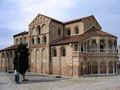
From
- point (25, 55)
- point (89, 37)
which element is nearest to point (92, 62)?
point (89, 37)

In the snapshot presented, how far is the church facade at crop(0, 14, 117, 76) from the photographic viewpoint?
50.0 m

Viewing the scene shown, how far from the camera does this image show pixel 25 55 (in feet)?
137

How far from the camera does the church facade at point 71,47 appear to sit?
49991 millimetres

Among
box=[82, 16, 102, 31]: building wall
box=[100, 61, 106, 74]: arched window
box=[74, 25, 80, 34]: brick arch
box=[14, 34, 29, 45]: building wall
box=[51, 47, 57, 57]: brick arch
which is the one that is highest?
box=[82, 16, 102, 31]: building wall

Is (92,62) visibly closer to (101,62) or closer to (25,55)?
(101,62)

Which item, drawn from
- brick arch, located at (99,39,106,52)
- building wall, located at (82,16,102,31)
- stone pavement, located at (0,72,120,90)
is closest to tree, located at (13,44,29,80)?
stone pavement, located at (0,72,120,90)

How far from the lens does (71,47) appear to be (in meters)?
50.3

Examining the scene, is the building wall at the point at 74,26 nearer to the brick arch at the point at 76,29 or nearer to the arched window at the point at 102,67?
the brick arch at the point at 76,29

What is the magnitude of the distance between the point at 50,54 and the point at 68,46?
7.04 meters

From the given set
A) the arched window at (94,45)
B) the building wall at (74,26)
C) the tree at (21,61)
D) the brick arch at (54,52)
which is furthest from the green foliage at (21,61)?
the building wall at (74,26)

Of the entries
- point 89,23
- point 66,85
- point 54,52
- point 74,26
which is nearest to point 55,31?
point 74,26

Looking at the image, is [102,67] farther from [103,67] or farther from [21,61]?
[21,61]

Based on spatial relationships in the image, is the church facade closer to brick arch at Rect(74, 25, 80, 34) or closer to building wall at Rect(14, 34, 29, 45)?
brick arch at Rect(74, 25, 80, 34)

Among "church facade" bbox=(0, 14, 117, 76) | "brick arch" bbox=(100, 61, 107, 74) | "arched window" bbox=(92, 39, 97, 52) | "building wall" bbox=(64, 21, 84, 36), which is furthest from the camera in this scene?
"building wall" bbox=(64, 21, 84, 36)
